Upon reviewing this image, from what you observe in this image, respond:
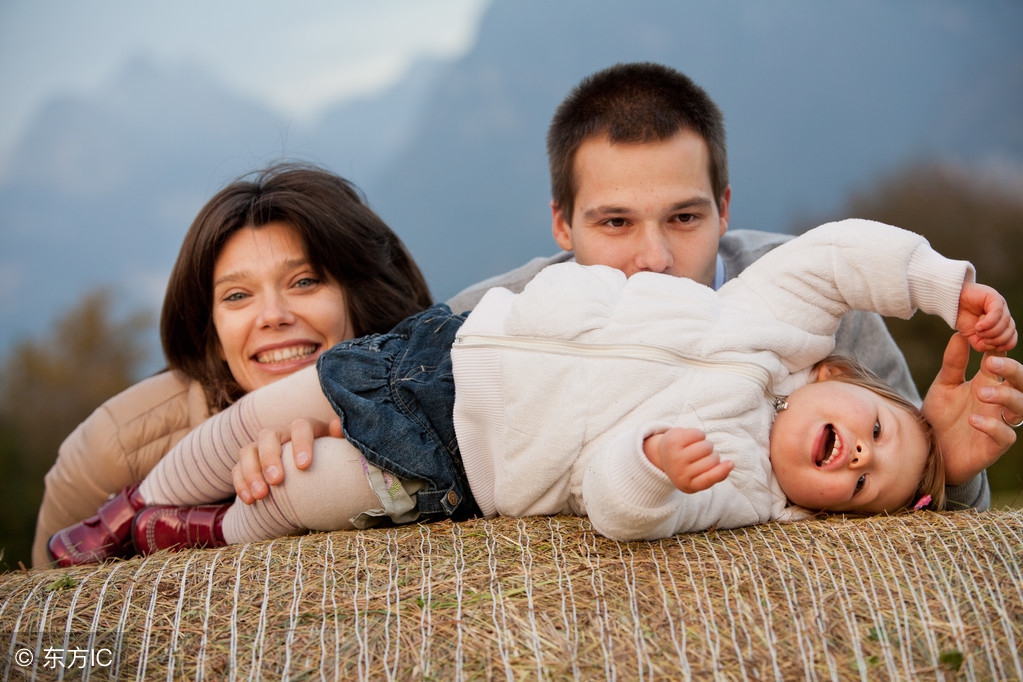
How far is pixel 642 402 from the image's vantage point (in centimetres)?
226

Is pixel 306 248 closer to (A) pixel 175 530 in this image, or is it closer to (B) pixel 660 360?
(A) pixel 175 530

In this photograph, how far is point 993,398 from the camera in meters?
2.41

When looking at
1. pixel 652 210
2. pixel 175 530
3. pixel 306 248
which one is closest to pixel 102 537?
pixel 175 530

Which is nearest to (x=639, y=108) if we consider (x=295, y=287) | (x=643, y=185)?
(x=643, y=185)

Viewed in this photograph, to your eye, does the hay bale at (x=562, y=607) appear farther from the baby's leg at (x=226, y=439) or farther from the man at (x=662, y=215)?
the baby's leg at (x=226, y=439)

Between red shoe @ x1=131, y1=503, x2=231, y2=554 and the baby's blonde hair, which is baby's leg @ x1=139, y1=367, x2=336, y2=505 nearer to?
red shoe @ x1=131, y1=503, x2=231, y2=554

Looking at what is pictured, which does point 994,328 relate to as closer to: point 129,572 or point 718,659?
point 718,659

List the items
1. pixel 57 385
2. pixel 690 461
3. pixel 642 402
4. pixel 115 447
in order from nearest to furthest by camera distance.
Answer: pixel 690 461 → pixel 642 402 → pixel 115 447 → pixel 57 385

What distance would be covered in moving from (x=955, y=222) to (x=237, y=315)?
33.6 feet

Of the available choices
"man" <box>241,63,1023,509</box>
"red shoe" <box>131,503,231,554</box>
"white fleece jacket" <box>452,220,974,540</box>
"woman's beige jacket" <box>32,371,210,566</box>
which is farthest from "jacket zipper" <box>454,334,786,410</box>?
"woman's beige jacket" <box>32,371,210,566</box>

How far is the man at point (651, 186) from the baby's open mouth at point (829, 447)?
1.66ft

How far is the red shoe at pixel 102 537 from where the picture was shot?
2832 millimetres

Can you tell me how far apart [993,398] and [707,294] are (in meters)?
0.82

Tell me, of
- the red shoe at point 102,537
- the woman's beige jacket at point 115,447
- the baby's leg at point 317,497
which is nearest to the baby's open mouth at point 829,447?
the baby's leg at point 317,497
